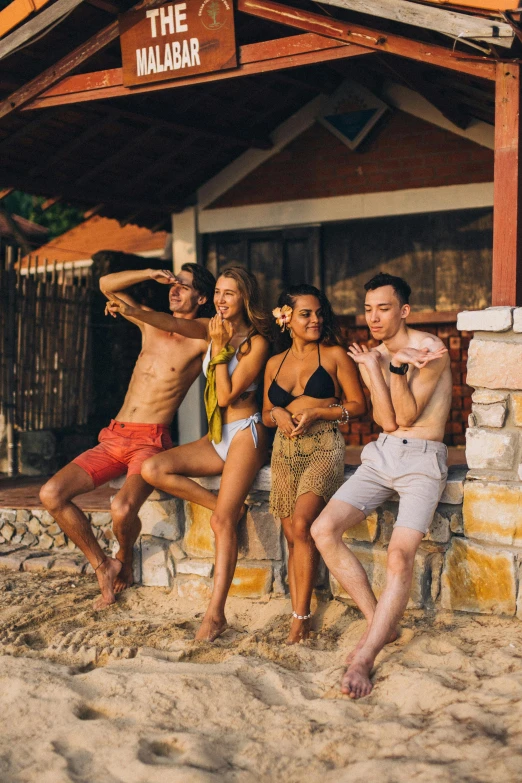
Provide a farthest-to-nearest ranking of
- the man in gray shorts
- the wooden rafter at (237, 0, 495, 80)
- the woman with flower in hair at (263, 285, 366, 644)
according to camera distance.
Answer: the wooden rafter at (237, 0, 495, 80) → the woman with flower in hair at (263, 285, 366, 644) → the man in gray shorts

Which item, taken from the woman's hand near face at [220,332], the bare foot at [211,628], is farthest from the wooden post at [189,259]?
the bare foot at [211,628]

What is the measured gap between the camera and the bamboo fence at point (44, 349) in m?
8.00

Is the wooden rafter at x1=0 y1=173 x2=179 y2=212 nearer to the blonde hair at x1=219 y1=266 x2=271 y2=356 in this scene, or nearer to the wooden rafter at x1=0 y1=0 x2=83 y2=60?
the wooden rafter at x1=0 y1=0 x2=83 y2=60

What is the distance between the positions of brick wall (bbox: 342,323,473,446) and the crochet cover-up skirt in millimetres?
3992

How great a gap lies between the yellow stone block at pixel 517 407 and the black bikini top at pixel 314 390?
950 millimetres

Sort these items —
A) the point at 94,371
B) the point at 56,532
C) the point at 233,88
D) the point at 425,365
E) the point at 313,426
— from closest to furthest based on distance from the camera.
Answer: the point at 425,365
the point at 313,426
the point at 56,532
the point at 233,88
the point at 94,371

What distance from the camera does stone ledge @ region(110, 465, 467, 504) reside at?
14.9 feet

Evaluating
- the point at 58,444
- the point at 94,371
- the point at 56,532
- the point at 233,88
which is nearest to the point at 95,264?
the point at 94,371

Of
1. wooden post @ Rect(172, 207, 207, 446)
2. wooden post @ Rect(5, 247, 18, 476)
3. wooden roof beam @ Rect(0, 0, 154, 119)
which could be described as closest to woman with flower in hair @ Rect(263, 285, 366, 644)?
wooden roof beam @ Rect(0, 0, 154, 119)

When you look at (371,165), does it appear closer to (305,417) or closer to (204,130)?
(204,130)

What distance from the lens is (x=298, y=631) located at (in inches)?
172

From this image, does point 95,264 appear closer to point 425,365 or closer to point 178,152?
point 178,152

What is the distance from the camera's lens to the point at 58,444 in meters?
8.46

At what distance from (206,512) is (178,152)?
440 cm
